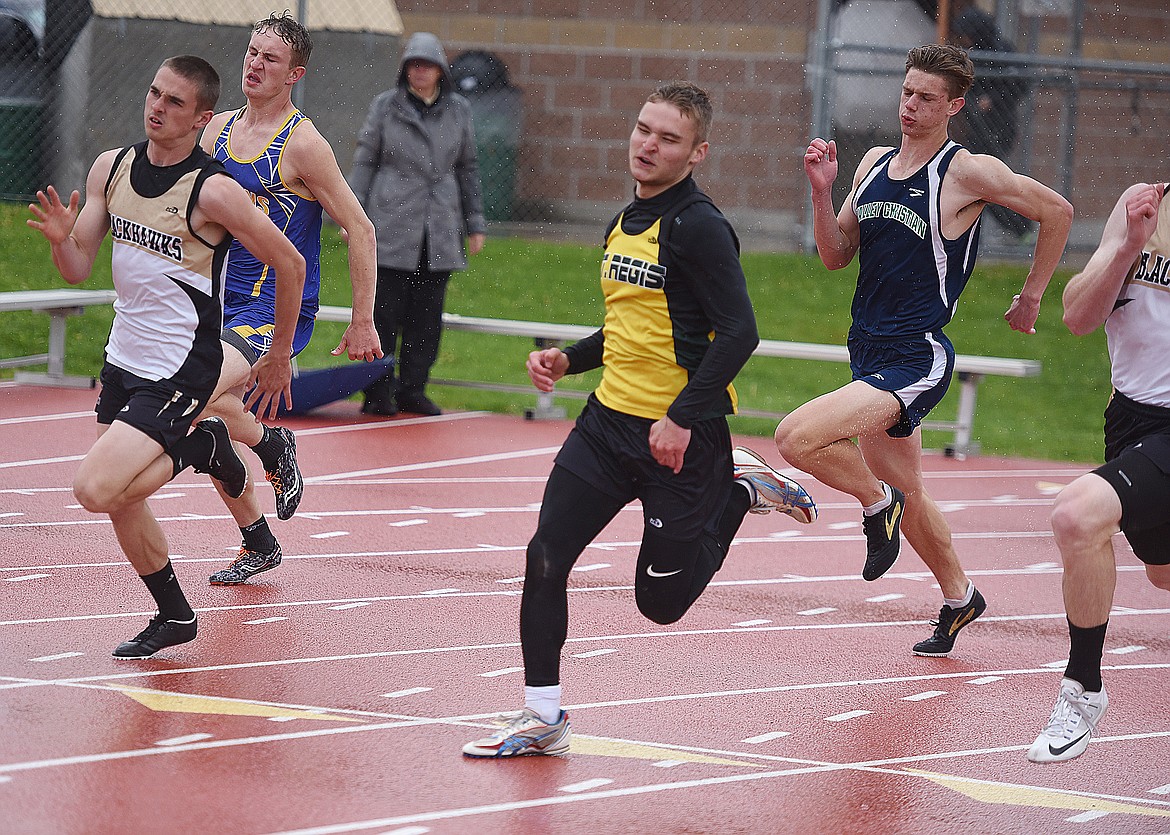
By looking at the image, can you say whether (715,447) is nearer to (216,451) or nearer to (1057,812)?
(1057,812)

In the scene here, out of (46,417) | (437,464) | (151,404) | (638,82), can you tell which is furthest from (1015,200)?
(638,82)

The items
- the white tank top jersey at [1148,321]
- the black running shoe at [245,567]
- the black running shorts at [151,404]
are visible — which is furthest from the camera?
the black running shoe at [245,567]

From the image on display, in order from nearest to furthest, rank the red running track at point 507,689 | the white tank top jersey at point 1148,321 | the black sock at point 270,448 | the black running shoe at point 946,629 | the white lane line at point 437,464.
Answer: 1. the red running track at point 507,689
2. the white tank top jersey at point 1148,321
3. the black running shoe at point 946,629
4. the black sock at point 270,448
5. the white lane line at point 437,464

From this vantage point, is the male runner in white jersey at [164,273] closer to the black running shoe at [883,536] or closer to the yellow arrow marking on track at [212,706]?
the yellow arrow marking on track at [212,706]

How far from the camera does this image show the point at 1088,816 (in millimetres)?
4449

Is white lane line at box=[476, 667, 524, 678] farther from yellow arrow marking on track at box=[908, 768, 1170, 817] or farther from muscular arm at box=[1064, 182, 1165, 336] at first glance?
muscular arm at box=[1064, 182, 1165, 336]

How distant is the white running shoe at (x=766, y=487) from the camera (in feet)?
17.1

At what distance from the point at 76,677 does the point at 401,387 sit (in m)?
6.63

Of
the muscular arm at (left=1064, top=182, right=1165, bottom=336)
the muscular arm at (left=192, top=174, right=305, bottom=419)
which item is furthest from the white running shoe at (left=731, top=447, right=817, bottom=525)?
the muscular arm at (left=192, top=174, right=305, bottom=419)

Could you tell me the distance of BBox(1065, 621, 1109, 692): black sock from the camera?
4539 millimetres

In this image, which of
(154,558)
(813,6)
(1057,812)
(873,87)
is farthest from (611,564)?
(813,6)

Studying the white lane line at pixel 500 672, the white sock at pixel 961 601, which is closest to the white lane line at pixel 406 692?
the white lane line at pixel 500 672

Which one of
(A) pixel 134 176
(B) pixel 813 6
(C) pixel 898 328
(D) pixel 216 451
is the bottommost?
(D) pixel 216 451

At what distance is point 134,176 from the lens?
17.8ft
